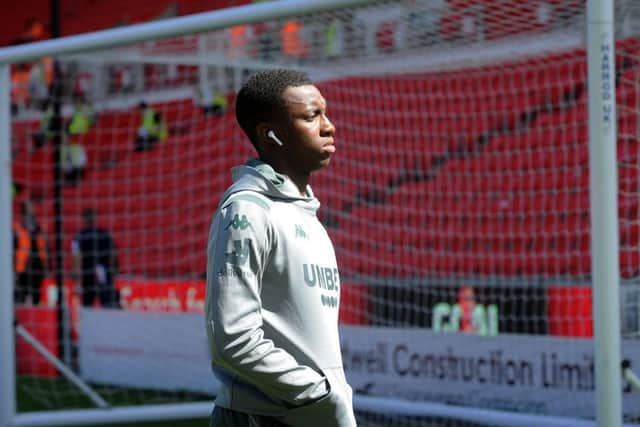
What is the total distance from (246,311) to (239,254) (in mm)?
109

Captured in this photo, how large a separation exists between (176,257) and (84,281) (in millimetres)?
1009

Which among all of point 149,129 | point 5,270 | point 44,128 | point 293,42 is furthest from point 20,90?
point 5,270

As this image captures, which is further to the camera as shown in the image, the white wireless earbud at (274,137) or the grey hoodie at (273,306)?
the white wireless earbud at (274,137)

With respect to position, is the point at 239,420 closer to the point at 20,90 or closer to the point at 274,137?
the point at 274,137

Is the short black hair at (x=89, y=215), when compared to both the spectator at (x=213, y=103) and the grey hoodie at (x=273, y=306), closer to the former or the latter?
the spectator at (x=213, y=103)

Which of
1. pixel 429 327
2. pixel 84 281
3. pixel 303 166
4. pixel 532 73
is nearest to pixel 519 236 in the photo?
pixel 429 327

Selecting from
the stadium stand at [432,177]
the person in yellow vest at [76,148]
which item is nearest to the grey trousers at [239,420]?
the stadium stand at [432,177]

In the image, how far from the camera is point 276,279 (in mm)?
2207

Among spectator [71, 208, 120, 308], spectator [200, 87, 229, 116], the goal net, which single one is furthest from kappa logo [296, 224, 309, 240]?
spectator [71, 208, 120, 308]

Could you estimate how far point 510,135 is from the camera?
7.39 metres

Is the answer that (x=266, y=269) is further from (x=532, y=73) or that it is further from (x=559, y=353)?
(x=532, y=73)

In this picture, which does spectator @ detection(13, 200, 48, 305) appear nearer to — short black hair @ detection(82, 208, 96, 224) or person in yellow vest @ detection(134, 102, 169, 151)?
short black hair @ detection(82, 208, 96, 224)

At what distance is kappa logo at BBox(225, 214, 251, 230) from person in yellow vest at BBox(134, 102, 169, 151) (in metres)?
6.33

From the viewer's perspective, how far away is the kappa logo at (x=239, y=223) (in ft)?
7.03
